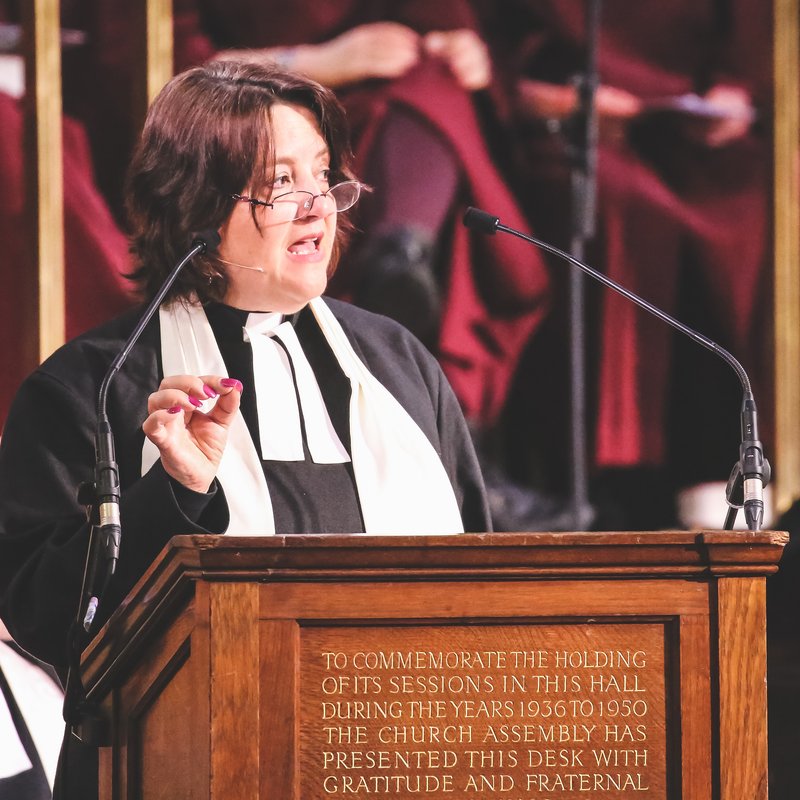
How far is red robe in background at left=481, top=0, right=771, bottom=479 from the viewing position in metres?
4.54

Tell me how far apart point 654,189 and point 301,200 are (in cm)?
249

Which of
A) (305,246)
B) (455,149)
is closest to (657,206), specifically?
(455,149)

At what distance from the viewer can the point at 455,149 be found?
4.44 metres

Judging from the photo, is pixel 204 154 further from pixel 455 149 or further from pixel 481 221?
pixel 455 149

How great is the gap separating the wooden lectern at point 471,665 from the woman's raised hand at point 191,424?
24 centimetres

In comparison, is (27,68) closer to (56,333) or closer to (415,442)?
(56,333)

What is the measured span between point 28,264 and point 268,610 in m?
2.47

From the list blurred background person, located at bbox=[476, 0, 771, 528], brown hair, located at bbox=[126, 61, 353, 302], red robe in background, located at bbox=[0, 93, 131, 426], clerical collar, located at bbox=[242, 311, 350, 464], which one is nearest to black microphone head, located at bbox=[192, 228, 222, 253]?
brown hair, located at bbox=[126, 61, 353, 302]

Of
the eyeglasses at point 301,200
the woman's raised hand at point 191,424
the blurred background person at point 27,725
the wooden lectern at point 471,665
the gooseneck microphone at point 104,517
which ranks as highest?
the eyeglasses at point 301,200

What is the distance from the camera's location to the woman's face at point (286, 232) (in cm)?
240

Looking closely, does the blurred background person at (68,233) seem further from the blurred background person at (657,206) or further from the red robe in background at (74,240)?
the blurred background person at (657,206)

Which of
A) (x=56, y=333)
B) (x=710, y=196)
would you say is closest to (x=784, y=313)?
(x=710, y=196)

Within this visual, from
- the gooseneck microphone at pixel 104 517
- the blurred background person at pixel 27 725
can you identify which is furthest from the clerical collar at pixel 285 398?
the blurred background person at pixel 27 725

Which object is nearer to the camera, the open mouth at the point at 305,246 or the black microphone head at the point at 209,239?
the black microphone head at the point at 209,239
